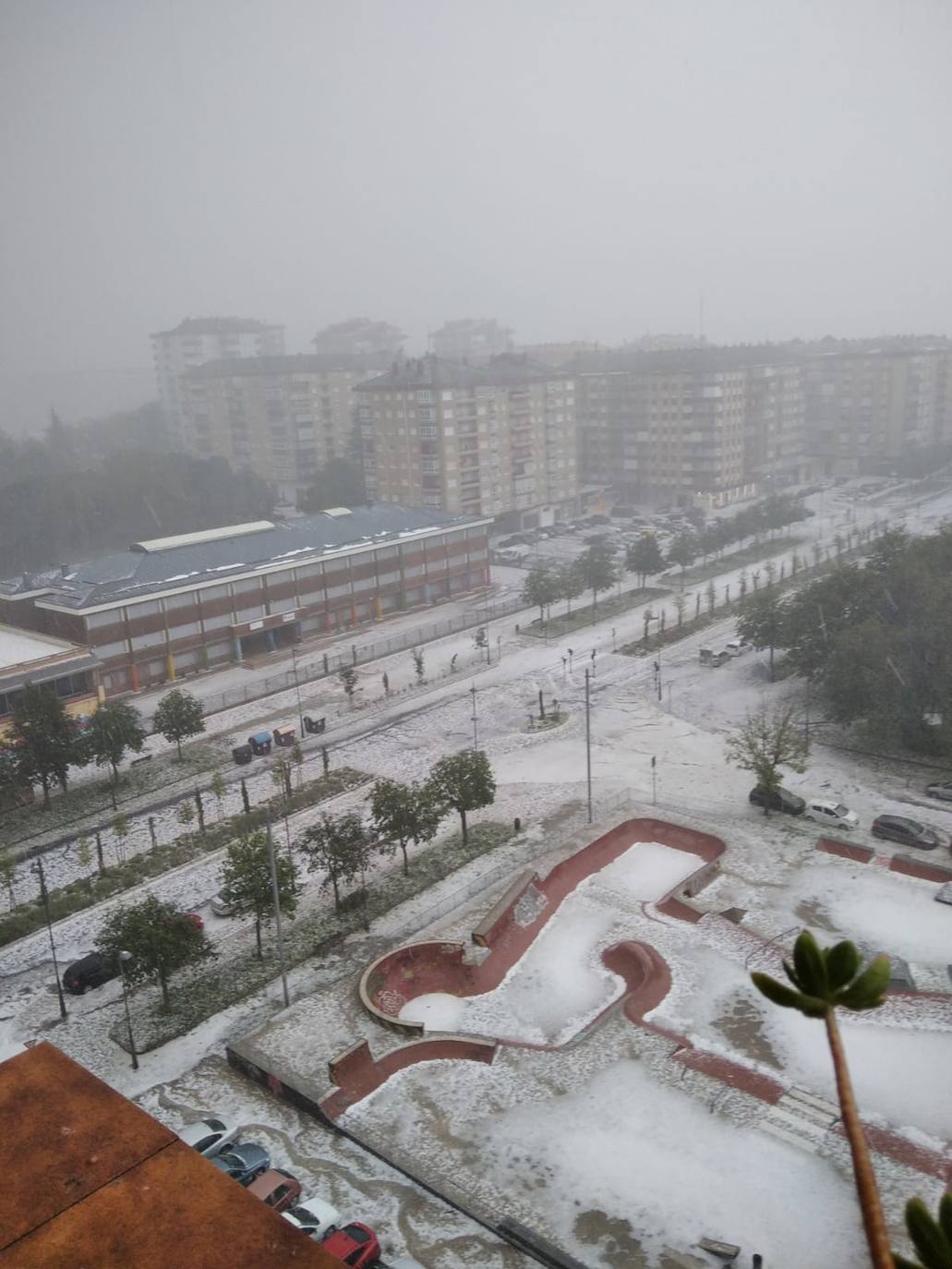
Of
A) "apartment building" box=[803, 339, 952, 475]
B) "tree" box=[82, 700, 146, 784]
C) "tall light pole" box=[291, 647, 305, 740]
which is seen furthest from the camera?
"apartment building" box=[803, 339, 952, 475]

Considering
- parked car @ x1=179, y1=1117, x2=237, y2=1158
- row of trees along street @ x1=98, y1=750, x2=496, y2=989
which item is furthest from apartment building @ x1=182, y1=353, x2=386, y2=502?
parked car @ x1=179, y1=1117, x2=237, y2=1158

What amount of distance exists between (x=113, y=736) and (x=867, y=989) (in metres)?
24.1

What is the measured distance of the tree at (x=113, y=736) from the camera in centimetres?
2595

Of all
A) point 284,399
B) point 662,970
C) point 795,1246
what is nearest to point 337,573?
point 662,970

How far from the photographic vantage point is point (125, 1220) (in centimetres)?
848

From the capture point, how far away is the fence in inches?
1288

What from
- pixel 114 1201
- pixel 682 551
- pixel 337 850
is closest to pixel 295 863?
pixel 337 850

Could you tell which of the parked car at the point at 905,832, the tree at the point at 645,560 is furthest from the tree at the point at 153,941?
the tree at the point at 645,560

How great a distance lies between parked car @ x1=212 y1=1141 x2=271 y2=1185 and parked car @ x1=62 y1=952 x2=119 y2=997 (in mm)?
5218

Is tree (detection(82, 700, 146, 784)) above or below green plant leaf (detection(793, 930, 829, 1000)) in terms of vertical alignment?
below

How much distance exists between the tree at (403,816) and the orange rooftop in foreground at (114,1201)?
10325mm

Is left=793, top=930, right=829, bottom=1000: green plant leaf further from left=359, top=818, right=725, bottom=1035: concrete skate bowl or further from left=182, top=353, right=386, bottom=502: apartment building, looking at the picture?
left=182, top=353, right=386, bottom=502: apartment building

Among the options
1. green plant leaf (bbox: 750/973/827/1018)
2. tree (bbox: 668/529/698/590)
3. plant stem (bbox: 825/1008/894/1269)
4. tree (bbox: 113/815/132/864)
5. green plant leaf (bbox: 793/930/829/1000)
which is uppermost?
green plant leaf (bbox: 793/930/829/1000)

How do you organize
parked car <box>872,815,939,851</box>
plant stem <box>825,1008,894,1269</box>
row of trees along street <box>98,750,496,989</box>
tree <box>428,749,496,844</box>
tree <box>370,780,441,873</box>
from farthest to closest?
tree <box>428,749,496,844</box>
parked car <box>872,815,939,851</box>
tree <box>370,780,441,873</box>
row of trees along street <box>98,750,496,989</box>
plant stem <box>825,1008,894,1269</box>
